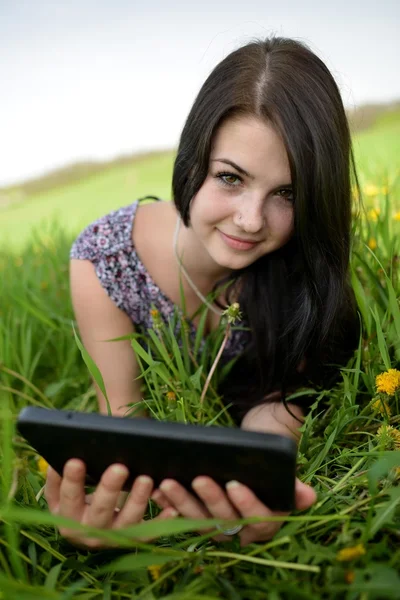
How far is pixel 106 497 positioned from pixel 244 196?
32.1 inches

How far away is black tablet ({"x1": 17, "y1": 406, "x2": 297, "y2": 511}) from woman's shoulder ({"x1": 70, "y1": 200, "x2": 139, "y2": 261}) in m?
1.08

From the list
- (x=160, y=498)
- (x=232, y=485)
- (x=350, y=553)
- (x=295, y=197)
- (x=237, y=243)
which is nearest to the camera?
(x=350, y=553)

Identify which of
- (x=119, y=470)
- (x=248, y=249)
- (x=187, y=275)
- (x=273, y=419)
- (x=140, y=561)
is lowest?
(x=273, y=419)

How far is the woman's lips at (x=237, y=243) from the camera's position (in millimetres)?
1533

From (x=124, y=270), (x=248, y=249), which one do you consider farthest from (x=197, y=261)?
(x=248, y=249)

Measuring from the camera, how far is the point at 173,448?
824mm

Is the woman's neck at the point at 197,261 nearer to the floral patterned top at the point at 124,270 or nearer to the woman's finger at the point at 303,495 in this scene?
the floral patterned top at the point at 124,270

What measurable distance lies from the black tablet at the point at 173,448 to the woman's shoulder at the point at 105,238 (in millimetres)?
1078

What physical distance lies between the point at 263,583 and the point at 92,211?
4.28 metres

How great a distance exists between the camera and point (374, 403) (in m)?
1.26

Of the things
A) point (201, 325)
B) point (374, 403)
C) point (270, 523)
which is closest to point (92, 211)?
point (201, 325)

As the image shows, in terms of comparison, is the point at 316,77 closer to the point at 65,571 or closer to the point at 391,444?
the point at 391,444

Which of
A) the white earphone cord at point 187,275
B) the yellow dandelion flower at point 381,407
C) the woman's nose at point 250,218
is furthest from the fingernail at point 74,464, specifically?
the white earphone cord at point 187,275

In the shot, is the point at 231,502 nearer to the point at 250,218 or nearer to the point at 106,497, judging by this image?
the point at 106,497
